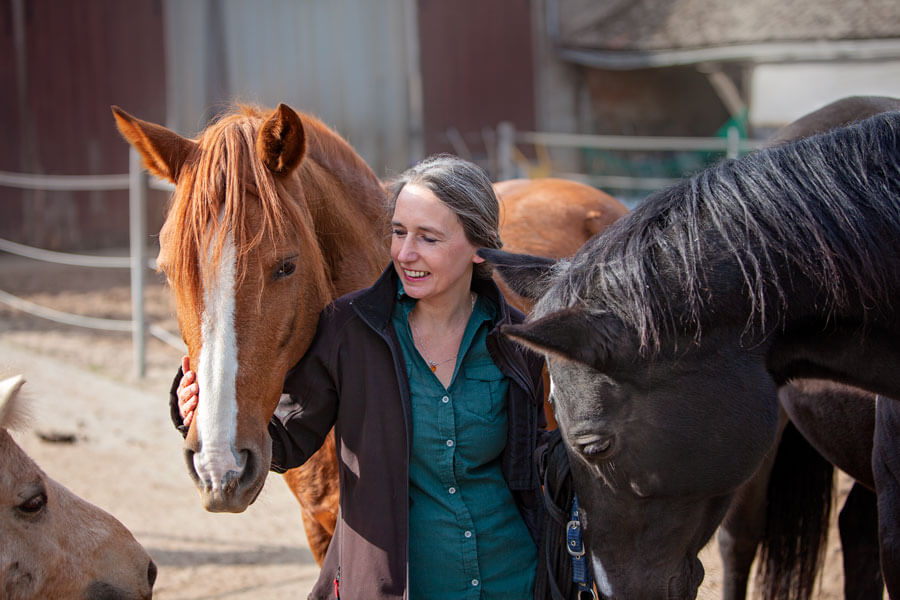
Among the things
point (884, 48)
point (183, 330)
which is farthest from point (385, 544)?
point (884, 48)

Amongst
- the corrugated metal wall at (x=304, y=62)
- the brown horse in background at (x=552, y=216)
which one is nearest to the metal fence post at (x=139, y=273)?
the brown horse in background at (x=552, y=216)

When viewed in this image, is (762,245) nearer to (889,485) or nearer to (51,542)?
(889,485)

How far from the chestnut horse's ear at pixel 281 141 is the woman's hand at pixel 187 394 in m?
0.54

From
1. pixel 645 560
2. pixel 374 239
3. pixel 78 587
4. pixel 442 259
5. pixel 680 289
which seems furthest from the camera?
pixel 374 239

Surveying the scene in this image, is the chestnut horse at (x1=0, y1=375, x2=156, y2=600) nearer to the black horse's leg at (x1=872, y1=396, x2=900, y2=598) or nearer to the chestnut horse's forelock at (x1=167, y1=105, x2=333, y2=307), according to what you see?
the chestnut horse's forelock at (x1=167, y1=105, x2=333, y2=307)

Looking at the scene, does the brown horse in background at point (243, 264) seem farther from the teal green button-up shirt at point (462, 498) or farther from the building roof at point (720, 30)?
Result: the building roof at point (720, 30)

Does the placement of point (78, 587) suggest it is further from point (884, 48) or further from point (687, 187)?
point (884, 48)

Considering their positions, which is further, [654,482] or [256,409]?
[256,409]

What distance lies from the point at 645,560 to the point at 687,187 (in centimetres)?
84

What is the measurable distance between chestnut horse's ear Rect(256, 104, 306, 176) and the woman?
31 centimetres

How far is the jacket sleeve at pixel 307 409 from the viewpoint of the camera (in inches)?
80.3

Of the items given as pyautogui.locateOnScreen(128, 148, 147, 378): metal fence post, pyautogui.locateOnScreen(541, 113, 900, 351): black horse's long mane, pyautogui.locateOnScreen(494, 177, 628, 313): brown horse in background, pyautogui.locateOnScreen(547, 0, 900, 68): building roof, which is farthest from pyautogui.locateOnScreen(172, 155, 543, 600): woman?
pyautogui.locateOnScreen(547, 0, 900, 68): building roof

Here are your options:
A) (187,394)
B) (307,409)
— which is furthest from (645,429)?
(187,394)

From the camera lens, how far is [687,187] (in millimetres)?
1845
